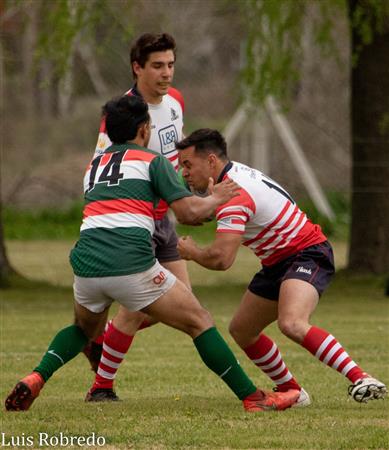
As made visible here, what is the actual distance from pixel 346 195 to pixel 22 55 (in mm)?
6492

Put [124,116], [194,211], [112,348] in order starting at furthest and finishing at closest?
[112,348]
[124,116]
[194,211]

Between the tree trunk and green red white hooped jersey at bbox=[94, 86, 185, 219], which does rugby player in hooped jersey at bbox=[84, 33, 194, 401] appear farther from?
the tree trunk

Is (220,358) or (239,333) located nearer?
(220,358)

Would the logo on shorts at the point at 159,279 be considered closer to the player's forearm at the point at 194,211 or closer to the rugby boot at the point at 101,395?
the player's forearm at the point at 194,211

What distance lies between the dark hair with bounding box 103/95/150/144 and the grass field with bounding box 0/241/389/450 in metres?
1.51

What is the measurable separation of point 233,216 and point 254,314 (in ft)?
2.60

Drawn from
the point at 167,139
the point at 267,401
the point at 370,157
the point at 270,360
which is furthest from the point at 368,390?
the point at 370,157

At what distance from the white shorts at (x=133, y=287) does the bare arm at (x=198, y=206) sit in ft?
1.10

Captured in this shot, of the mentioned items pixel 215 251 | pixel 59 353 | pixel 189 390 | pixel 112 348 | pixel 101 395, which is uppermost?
pixel 215 251

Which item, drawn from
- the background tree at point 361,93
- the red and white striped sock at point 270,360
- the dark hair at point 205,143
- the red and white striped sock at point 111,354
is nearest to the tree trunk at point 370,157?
the background tree at point 361,93

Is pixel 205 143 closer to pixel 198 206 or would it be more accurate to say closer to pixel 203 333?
pixel 198 206

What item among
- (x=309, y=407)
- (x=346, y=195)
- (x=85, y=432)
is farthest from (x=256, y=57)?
(x=85, y=432)

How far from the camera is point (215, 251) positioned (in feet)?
22.7

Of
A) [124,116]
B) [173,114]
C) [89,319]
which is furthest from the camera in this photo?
[173,114]
